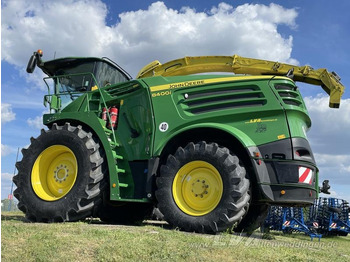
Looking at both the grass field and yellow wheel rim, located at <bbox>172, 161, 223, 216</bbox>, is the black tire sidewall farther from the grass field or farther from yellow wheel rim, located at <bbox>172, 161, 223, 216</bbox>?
yellow wheel rim, located at <bbox>172, 161, 223, 216</bbox>

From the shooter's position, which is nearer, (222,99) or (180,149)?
(180,149)

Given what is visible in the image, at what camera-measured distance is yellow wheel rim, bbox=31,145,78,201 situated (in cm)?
704

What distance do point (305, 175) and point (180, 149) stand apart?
6.79 feet

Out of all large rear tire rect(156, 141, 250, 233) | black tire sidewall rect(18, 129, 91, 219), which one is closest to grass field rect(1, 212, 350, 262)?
large rear tire rect(156, 141, 250, 233)

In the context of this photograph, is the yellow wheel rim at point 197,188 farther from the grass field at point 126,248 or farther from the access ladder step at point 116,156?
the access ladder step at point 116,156

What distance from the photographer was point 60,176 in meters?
7.16

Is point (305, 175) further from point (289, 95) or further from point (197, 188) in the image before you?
point (197, 188)

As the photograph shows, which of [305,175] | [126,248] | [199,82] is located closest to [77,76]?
[199,82]

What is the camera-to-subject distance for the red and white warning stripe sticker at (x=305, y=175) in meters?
5.93

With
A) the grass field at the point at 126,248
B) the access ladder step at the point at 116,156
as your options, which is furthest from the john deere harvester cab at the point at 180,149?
the grass field at the point at 126,248

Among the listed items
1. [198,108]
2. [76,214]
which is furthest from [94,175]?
[198,108]

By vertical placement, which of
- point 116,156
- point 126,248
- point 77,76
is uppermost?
point 77,76

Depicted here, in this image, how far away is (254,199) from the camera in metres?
6.30

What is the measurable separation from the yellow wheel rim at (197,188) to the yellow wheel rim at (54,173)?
2059mm
